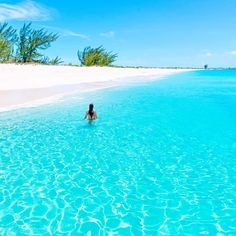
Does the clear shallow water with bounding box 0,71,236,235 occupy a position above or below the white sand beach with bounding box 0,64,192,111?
below

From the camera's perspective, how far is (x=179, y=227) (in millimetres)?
4945

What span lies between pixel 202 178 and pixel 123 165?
2.40 m

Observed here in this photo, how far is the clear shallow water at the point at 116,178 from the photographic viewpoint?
5.09 metres

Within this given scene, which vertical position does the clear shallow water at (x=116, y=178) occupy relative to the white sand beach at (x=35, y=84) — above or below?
below

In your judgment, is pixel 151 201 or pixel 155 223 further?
pixel 151 201

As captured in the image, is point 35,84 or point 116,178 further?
point 35,84

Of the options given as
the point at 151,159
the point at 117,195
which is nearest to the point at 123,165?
the point at 151,159

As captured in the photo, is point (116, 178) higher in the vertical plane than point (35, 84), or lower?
lower

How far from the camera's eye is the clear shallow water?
5.09 m

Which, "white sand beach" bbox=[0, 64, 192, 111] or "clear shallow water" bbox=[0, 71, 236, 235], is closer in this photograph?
"clear shallow water" bbox=[0, 71, 236, 235]

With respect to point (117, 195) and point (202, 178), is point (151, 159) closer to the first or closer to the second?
point (202, 178)

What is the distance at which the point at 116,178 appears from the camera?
273 inches

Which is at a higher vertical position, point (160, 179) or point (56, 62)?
point (56, 62)

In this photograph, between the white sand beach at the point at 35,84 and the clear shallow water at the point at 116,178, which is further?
the white sand beach at the point at 35,84
